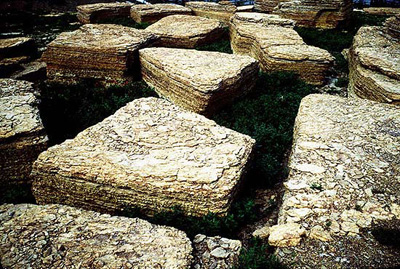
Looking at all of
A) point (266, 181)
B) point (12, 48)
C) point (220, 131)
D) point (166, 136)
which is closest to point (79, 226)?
point (166, 136)

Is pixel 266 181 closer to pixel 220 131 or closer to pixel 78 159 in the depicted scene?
pixel 220 131

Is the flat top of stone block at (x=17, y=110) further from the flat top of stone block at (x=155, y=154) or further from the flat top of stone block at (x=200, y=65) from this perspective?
the flat top of stone block at (x=200, y=65)

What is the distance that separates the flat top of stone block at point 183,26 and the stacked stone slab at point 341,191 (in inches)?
182

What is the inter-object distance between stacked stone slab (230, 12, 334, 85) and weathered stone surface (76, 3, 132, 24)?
5.72 metres

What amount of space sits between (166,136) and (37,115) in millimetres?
1925

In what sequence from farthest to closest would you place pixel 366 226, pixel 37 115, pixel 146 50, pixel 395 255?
pixel 146 50 < pixel 37 115 < pixel 366 226 < pixel 395 255

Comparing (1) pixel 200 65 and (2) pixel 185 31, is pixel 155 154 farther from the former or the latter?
(2) pixel 185 31

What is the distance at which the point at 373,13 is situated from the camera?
490 inches

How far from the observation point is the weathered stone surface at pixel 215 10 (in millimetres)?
10570

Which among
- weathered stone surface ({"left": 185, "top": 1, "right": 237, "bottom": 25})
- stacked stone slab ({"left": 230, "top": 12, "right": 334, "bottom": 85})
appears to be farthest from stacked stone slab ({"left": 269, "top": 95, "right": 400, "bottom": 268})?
weathered stone surface ({"left": 185, "top": 1, "right": 237, "bottom": 25})

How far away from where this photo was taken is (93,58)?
19.7 feet

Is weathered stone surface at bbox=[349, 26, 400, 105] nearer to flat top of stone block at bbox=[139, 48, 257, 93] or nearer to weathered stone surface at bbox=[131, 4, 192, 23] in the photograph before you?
flat top of stone block at bbox=[139, 48, 257, 93]

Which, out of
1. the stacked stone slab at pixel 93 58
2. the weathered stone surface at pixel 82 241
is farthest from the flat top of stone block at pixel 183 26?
the weathered stone surface at pixel 82 241

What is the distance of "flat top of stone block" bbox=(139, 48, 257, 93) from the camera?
4.70 meters
